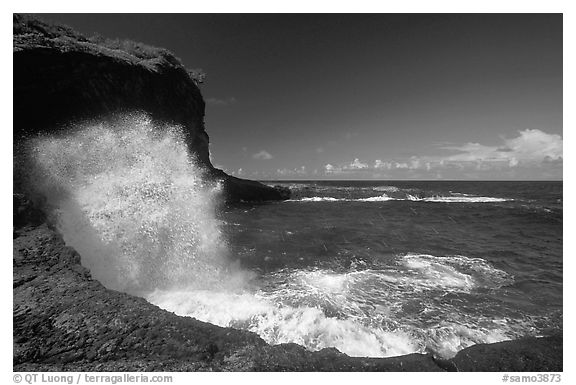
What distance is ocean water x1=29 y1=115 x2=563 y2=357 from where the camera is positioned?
6.09 meters

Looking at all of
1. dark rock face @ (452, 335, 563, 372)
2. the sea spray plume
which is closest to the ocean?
the sea spray plume

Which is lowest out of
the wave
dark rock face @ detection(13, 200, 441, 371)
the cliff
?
the wave

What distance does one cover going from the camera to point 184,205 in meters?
14.6

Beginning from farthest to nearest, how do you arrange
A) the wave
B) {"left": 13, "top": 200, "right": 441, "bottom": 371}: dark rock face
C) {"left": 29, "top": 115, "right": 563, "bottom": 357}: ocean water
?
{"left": 29, "top": 115, "right": 563, "bottom": 357}: ocean water, the wave, {"left": 13, "top": 200, "right": 441, "bottom": 371}: dark rock face

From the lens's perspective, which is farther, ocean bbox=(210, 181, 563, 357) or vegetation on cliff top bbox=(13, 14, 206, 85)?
vegetation on cliff top bbox=(13, 14, 206, 85)

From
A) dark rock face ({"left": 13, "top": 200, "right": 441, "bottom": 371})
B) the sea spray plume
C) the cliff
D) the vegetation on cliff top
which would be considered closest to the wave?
the sea spray plume

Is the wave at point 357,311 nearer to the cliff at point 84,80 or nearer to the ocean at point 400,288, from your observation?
the ocean at point 400,288

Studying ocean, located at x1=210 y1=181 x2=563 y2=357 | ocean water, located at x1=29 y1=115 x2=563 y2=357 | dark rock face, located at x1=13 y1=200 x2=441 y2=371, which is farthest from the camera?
ocean water, located at x1=29 y1=115 x2=563 y2=357

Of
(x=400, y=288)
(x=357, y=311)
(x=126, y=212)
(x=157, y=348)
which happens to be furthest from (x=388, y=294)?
(x=126, y=212)

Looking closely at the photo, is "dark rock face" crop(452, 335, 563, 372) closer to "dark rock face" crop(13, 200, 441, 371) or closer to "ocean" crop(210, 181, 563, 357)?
"dark rock face" crop(13, 200, 441, 371)

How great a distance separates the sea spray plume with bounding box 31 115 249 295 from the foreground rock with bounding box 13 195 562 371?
142 inches

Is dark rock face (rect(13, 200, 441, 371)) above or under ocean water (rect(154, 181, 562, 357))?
above

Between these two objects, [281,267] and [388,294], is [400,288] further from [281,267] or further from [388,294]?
[281,267]
